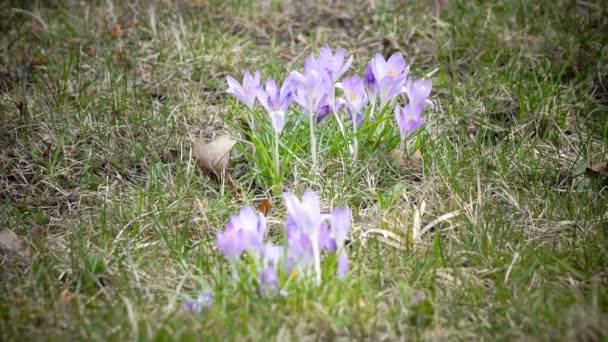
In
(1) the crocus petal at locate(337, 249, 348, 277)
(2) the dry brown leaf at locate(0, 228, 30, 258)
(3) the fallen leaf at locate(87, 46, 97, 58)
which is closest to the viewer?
(1) the crocus petal at locate(337, 249, 348, 277)

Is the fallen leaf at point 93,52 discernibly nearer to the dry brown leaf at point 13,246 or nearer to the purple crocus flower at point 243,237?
the dry brown leaf at point 13,246

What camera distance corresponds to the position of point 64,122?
3176 mm

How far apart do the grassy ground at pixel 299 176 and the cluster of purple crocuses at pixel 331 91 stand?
25 centimetres

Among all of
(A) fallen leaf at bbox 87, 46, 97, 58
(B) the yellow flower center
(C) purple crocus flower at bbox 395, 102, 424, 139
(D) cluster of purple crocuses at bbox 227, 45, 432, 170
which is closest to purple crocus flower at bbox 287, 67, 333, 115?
(D) cluster of purple crocuses at bbox 227, 45, 432, 170

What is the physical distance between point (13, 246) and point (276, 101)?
1122 mm

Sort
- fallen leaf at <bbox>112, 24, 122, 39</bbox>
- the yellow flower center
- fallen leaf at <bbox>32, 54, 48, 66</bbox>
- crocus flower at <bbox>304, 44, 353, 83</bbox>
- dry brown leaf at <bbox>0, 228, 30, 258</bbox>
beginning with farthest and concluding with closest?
fallen leaf at <bbox>112, 24, 122, 39</bbox>
fallen leaf at <bbox>32, 54, 48, 66</bbox>
the yellow flower center
crocus flower at <bbox>304, 44, 353, 83</bbox>
dry brown leaf at <bbox>0, 228, 30, 258</bbox>

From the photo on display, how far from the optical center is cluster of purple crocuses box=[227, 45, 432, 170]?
8.48 feet

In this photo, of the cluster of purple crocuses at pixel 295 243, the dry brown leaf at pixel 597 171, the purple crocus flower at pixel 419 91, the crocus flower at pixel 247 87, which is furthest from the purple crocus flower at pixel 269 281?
the dry brown leaf at pixel 597 171

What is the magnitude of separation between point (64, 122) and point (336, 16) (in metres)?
2.05

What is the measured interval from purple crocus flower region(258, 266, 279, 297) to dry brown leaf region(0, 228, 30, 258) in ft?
3.06

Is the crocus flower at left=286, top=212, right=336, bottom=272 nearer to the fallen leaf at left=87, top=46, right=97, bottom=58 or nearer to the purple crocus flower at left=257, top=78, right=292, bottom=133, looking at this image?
the purple crocus flower at left=257, top=78, right=292, bottom=133

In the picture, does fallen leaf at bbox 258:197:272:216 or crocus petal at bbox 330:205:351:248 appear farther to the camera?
fallen leaf at bbox 258:197:272:216

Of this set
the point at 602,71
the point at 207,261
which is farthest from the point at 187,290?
the point at 602,71

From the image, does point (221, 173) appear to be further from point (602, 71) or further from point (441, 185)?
point (602, 71)
